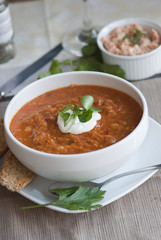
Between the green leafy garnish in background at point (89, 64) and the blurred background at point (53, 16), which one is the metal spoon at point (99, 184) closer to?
the green leafy garnish in background at point (89, 64)

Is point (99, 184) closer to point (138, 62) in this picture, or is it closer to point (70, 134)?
Answer: point (70, 134)

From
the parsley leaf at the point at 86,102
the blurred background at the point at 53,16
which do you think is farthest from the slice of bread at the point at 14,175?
the blurred background at the point at 53,16

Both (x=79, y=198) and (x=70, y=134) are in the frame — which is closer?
(x=79, y=198)

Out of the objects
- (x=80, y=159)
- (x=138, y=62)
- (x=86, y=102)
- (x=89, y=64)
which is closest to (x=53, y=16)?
(x=89, y=64)

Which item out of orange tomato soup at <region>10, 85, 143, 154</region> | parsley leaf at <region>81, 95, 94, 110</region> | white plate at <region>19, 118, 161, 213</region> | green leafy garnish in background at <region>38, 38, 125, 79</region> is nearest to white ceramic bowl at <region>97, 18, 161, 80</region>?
green leafy garnish in background at <region>38, 38, 125, 79</region>

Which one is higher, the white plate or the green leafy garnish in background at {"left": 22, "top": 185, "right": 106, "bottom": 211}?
the green leafy garnish in background at {"left": 22, "top": 185, "right": 106, "bottom": 211}

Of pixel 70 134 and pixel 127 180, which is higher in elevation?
pixel 70 134

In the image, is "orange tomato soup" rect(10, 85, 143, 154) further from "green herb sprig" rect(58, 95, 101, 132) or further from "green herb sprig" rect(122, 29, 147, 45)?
"green herb sprig" rect(122, 29, 147, 45)
